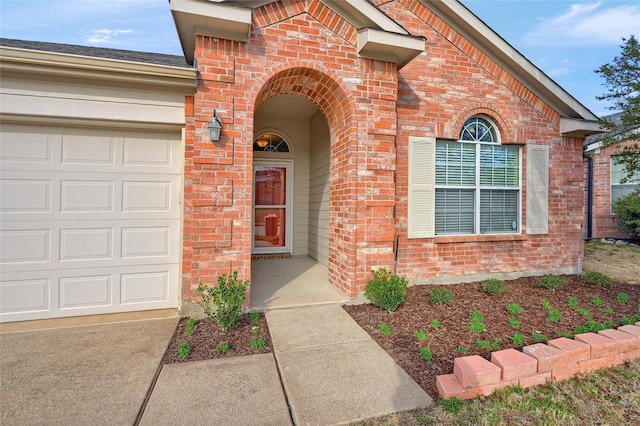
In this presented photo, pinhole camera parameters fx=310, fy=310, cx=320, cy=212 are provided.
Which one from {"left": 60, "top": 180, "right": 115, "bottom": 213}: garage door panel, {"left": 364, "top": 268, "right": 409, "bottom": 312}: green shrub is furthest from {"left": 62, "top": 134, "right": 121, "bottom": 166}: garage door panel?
{"left": 364, "top": 268, "right": 409, "bottom": 312}: green shrub

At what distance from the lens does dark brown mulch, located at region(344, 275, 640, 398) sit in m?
2.91

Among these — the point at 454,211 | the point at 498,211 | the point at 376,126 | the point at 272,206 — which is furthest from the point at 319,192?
the point at 498,211

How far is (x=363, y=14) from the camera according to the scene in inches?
162

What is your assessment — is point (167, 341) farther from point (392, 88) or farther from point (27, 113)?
→ point (392, 88)

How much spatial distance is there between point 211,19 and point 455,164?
167 inches

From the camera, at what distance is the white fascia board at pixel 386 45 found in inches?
160

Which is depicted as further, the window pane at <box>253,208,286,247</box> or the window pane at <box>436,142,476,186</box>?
the window pane at <box>253,208,286,247</box>

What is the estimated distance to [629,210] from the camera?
934 centimetres

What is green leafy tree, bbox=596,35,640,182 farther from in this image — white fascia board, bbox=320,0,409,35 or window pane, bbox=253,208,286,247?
window pane, bbox=253,208,286,247

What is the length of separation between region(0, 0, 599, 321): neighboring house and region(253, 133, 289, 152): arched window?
8.55 ft

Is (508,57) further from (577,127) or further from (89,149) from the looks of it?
(89,149)

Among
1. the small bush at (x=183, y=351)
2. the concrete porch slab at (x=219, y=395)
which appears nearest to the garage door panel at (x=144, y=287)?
the small bush at (x=183, y=351)

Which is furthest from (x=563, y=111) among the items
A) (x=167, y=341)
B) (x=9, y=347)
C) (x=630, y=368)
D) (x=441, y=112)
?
(x=9, y=347)

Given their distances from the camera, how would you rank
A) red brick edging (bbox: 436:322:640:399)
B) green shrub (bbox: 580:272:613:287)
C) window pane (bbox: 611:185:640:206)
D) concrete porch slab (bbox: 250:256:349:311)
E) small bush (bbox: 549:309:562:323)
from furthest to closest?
window pane (bbox: 611:185:640:206), green shrub (bbox: 580:272:613:287), concrete porch slab (bbox: 250:256:349:311), small bush (bbox: 549:309:562:323), red brick edging (bbox: 436:322:640:399)
